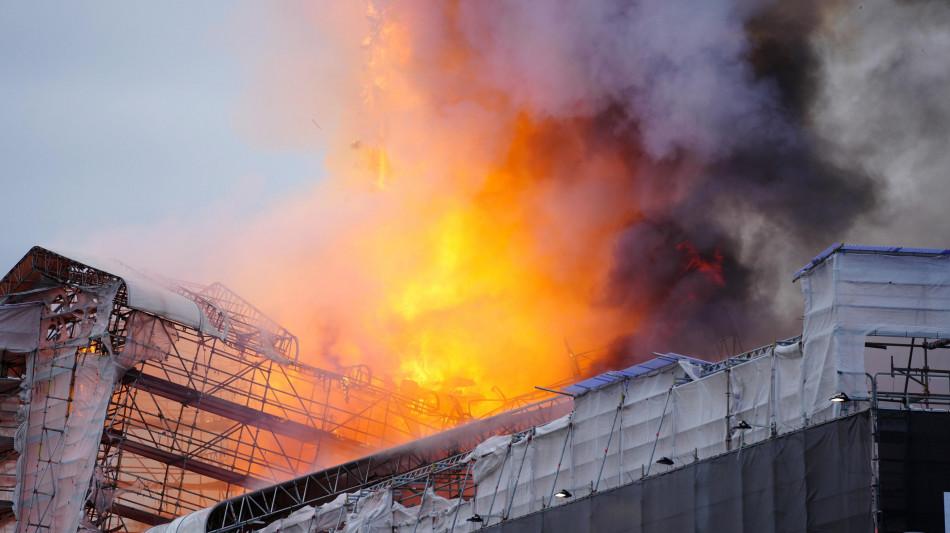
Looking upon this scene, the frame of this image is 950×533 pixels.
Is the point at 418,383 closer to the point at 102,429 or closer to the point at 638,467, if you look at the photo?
the point at 102,429

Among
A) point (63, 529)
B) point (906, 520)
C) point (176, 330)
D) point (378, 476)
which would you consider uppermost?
point (176, 330)

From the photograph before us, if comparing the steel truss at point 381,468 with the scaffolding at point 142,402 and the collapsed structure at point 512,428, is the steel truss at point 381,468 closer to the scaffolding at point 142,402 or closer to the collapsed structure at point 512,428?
the collapsed structure at point 512,428

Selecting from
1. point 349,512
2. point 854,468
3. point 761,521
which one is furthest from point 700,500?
point 349,512

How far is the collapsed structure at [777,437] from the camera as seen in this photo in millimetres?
26109

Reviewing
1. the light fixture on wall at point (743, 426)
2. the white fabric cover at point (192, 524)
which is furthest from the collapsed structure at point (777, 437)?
the white fabric cover at point (192, 524)

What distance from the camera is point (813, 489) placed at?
27.3 metres

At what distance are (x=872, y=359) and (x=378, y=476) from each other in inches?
936

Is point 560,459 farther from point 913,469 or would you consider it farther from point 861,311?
point 913,469

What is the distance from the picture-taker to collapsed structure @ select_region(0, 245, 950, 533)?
27391 mm

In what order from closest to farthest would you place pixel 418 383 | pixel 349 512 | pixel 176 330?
pixel 349 512 < pixel 176 330 < pixel 418 383

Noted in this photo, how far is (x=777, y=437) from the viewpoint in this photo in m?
28.7

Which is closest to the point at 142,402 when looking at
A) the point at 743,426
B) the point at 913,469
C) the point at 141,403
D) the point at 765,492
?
the point at 141,403

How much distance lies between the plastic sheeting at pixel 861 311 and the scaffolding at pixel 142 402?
31.1 meters

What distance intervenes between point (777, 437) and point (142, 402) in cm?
4102
